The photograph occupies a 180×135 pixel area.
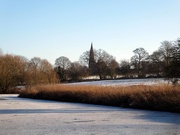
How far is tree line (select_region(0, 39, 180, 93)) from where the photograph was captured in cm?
1505

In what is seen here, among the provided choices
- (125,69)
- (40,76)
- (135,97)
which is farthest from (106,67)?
(135,97)

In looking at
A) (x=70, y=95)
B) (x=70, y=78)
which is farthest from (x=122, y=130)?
(x=70, y=78)

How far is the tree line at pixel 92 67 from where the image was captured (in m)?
15.1

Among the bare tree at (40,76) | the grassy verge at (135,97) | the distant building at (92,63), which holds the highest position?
the distant building at (92,63)

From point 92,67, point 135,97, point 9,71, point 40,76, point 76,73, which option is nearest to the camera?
point 135,97

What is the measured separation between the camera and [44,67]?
51.5m

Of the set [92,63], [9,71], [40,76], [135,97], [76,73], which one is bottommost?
[135,97]

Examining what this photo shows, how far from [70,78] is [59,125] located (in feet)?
229

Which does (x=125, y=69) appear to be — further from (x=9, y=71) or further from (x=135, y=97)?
(x=135, y=97)

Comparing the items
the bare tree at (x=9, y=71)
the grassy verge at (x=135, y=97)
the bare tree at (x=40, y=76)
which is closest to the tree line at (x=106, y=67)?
the bare tree at (x=40, y=76)

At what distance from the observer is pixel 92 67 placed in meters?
82.2

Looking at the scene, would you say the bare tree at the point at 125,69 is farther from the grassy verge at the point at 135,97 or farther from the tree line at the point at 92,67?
the grassy verge at the point at 135,97

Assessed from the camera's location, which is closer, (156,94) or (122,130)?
(122,130)

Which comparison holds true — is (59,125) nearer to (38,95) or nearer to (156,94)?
(156,94)
